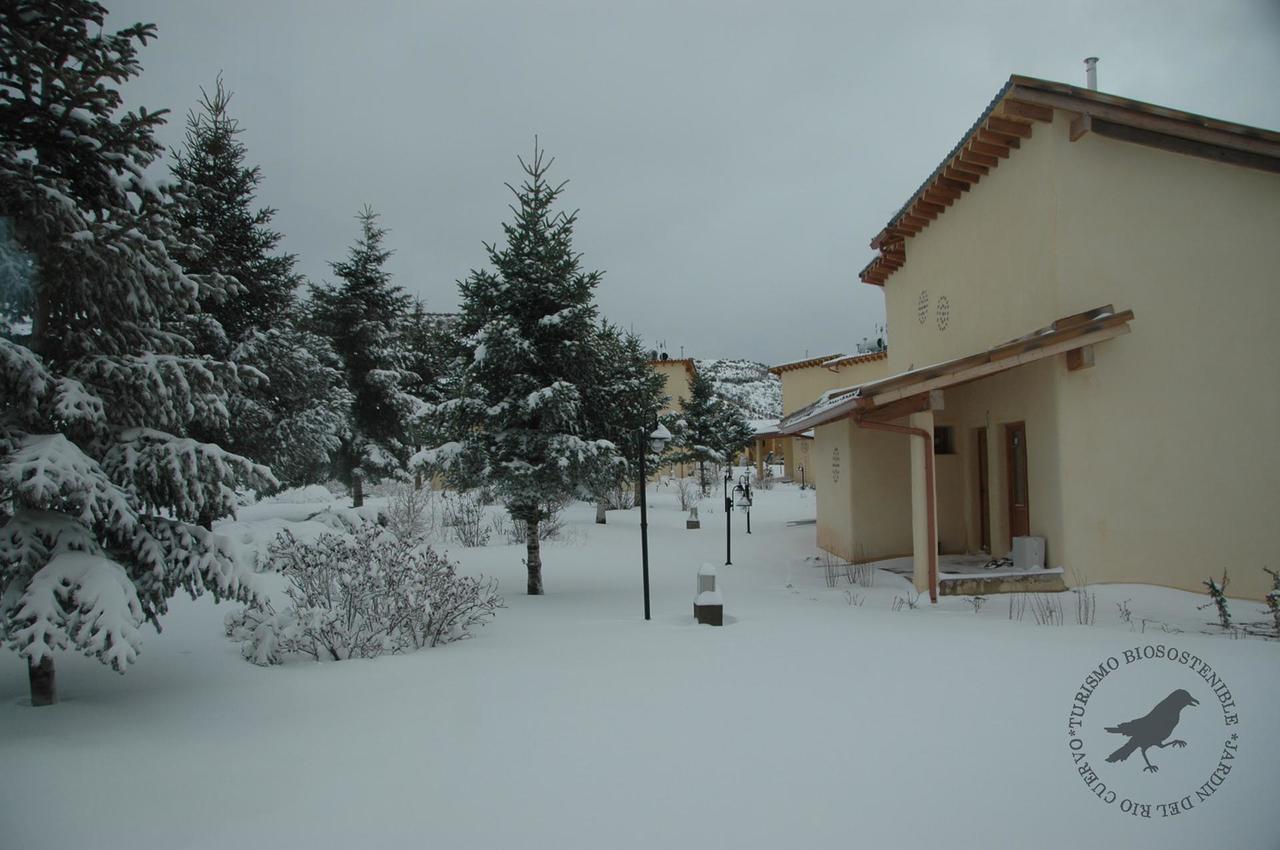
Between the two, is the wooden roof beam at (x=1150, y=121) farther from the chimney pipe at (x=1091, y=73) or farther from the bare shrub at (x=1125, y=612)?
the bare shrub at (x=1125, y=612)

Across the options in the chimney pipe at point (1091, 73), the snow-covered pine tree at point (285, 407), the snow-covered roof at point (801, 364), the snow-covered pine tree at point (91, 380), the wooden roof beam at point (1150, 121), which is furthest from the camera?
the snow-covered roof at point (801, 364)

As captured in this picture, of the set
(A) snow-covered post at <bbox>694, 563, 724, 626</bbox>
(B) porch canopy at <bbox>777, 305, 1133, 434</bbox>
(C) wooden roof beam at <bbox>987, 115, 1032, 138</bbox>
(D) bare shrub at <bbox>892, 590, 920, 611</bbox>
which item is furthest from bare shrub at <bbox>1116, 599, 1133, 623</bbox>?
(C) wooden roof beam at <bbox>987, 115, 1032, 138</bbox>

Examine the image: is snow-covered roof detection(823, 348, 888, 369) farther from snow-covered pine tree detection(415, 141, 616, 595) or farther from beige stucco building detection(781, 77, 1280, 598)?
snow-covered pine tree detection(415, 141, 616, 595)

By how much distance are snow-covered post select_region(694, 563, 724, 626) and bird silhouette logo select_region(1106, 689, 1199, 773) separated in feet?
12.9

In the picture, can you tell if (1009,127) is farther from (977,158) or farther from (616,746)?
(616,746)

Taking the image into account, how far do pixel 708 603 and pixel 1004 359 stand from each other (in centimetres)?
443

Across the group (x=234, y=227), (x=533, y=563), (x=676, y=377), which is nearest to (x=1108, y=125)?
(x=533, y=563)

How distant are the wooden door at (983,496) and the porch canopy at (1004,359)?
3426mm

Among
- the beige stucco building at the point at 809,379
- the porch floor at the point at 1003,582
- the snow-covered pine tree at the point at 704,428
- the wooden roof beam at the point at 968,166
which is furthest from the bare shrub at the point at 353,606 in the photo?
the snow-covered pine tree at the point at 704,428

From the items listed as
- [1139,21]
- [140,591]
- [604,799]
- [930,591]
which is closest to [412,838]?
[604,799]

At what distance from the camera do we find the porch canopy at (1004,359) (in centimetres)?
767

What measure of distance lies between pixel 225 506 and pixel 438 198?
8.35 meters

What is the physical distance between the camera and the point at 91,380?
4.22 meters

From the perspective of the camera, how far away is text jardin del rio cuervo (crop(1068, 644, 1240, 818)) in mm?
3104
